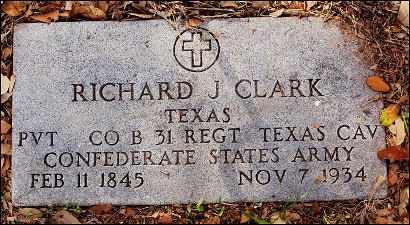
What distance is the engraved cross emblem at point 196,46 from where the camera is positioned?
325 centimetres

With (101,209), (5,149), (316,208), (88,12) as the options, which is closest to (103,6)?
(88,12)

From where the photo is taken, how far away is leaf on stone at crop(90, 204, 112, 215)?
3168 millimetres

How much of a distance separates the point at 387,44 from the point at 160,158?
5.29 feet

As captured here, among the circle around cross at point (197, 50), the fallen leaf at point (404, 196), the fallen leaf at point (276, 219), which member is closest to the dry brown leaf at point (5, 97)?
the circle around cross at point (197, 50)

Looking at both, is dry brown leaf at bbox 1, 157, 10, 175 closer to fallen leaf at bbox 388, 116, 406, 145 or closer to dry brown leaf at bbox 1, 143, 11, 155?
dry brown leaf at bbox 1, 143, 11, 155

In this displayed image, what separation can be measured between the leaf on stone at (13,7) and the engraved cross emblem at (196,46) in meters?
1.10

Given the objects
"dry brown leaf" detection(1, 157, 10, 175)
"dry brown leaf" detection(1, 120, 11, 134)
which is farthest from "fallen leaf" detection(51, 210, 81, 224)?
"dry brown leaf" detection(1, 120, 11, 134)

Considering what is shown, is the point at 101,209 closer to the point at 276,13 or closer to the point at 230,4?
the point at 230,4

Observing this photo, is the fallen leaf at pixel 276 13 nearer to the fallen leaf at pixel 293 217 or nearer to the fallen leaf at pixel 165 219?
the fallen leaf at pixel 293 217

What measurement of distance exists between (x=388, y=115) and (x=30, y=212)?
2.29 meters

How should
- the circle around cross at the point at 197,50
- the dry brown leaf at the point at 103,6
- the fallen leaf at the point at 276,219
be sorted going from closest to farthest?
the fallen leaf at the point at 276,219 → the circle around cross at the point at 197,50 → the dry brown leaf at the point at 103,6

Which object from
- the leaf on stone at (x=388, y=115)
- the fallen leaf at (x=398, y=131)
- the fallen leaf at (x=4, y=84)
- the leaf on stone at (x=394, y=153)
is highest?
the fallen leaf at (x=4, y=84)

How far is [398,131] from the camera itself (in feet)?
10.5

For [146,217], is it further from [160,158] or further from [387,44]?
[387,44]
